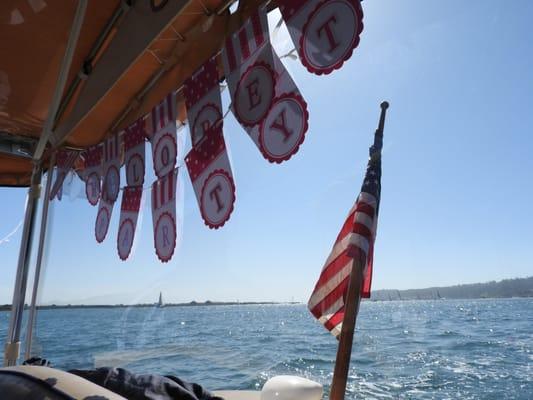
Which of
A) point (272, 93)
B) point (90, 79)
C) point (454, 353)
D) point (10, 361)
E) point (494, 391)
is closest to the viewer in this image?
point (272, 93)

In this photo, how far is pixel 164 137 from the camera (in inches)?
103

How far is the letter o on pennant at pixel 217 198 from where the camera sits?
1932 mm

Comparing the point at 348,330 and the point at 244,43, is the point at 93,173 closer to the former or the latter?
the point at 244,43

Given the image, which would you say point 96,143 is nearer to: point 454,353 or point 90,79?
point 90,79

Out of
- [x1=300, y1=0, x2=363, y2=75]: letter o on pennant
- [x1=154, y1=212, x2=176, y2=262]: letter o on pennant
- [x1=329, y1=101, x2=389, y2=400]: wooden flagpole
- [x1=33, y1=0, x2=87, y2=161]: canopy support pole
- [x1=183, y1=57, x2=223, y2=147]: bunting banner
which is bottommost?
[x1=329, y1=101, x2=389, y2=400]: wooden flagpole

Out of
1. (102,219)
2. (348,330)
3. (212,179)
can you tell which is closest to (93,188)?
(102,219)

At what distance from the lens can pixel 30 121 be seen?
3285 mm

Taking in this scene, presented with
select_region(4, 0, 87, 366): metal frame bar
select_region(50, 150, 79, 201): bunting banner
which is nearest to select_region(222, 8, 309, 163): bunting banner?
select_region(4, 0, 87, 366): metal frame bar

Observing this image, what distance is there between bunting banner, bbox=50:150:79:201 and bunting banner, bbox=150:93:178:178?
1420mm

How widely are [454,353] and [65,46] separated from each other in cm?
1354

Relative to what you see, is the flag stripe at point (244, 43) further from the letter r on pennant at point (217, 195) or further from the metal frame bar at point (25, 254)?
the metal frame bar at point (25, 254)

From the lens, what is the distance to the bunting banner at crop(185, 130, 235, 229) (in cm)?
195

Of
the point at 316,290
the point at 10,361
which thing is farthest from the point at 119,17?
the point at 10,361

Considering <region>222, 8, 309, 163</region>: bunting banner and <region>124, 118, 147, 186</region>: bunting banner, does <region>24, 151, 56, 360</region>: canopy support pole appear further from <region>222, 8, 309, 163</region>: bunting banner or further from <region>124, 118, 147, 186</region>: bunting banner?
<region>222, 8, 309, 163</region>: bunting banner
